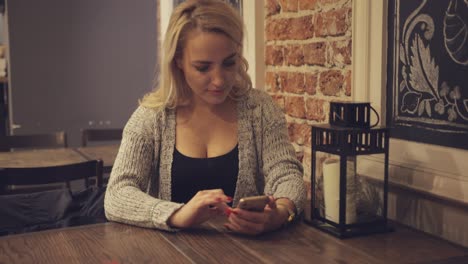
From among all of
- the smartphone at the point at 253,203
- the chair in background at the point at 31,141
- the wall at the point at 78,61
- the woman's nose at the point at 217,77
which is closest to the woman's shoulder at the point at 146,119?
the woman's nose at the point at 217,77

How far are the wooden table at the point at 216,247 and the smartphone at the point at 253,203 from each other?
7 centimetres

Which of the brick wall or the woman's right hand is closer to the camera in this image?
the woman's right hand

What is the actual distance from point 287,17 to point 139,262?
1.18 m

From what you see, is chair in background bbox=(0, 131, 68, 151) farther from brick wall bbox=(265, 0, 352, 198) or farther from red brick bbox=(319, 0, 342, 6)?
red brick bbox=(319, 0, 342, 6)

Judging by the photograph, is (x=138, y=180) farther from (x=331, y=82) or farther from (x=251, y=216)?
(x=331, y=82)

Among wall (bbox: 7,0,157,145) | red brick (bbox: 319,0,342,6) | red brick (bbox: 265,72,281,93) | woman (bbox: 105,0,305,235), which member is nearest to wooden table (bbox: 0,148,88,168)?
red brick (bbox: 265,72,281,93)

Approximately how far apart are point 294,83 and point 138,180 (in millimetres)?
733

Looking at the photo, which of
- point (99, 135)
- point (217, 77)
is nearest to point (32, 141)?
point (99, 135)

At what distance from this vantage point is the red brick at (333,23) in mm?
1673

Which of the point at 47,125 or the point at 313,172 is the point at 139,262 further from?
the point at 47,125

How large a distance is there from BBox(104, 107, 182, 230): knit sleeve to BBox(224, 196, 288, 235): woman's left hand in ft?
0.49

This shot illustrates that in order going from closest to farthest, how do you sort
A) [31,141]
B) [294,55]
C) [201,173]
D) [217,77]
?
[217,77] → [201,173] → [294,55] → [31,141]

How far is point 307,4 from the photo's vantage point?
187cm

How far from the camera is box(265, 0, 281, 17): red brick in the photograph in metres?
2.07
